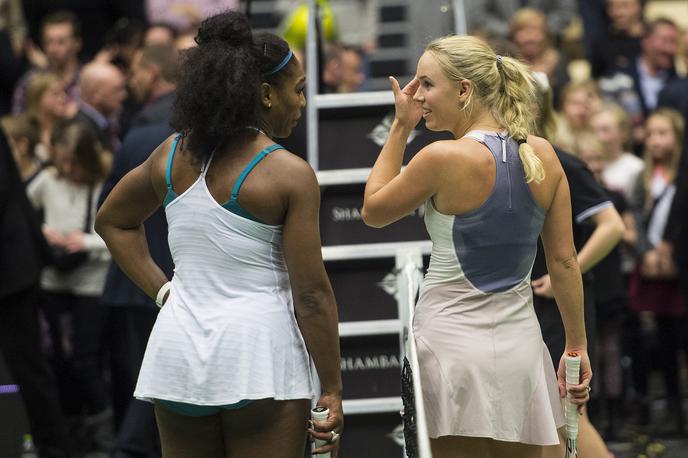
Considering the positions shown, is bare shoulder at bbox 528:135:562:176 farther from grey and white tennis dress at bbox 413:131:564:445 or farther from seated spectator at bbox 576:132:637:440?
seated spectator at bbox 576:132:637:440

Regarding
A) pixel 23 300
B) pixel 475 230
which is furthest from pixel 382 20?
pixel 475 230

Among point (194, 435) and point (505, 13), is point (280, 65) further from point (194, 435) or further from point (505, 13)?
point (505, 13)

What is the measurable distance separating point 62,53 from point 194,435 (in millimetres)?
7258

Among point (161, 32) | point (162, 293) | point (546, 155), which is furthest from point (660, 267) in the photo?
point (162, 293)

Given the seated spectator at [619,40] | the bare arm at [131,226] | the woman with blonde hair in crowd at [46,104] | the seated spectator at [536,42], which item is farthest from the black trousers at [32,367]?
the seated spectator at [619,40]

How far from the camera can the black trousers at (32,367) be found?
6.77m

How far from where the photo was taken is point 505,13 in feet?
37.1

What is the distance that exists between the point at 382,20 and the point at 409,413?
12.7 ft

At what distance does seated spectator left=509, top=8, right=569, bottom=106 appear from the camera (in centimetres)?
1012

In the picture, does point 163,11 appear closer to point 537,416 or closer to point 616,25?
point 616,25

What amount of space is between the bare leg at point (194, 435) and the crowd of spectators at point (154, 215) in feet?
Result: 8.01

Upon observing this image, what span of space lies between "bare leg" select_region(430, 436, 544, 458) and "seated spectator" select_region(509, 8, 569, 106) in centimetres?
632

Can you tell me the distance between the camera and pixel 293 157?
146 inches

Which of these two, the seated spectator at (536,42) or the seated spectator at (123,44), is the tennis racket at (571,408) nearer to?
the seated spectator at (536,42)
